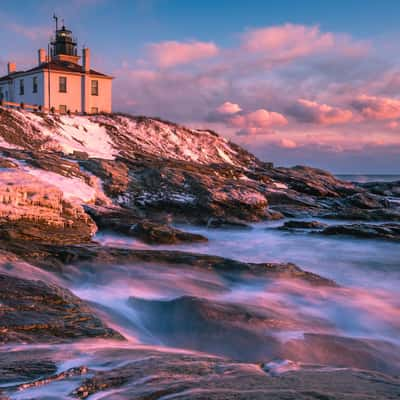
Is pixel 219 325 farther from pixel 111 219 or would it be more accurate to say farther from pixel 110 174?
pixel 110 174

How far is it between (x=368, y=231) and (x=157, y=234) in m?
6.74

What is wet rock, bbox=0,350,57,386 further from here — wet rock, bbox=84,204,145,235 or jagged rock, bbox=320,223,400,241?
jagged rock, bbox=320,223,400,241

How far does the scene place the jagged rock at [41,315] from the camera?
169 inches

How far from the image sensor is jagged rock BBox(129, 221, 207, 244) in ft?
38.4

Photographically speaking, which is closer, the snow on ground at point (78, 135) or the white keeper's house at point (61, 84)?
the snow on ground at point (78, 135)

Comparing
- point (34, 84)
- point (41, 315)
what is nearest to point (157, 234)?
point (41, 315)

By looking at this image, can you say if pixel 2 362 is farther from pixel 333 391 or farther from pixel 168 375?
pixel 333 391

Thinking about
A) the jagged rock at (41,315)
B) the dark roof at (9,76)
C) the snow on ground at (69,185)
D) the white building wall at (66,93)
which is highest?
the dark roof at (9,76)

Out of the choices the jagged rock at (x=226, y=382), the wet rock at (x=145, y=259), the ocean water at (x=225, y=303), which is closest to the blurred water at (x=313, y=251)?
the ocean water at (x=225, y=303)

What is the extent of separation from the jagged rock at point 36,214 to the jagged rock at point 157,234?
129 centimetres

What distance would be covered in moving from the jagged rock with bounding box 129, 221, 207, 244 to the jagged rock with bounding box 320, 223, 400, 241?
4824 millimetres

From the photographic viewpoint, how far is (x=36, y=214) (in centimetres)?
1029

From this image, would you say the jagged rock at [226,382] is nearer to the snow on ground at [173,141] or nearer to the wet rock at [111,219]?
the wet rock at [111,219]

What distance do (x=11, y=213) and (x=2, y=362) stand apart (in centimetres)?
713
